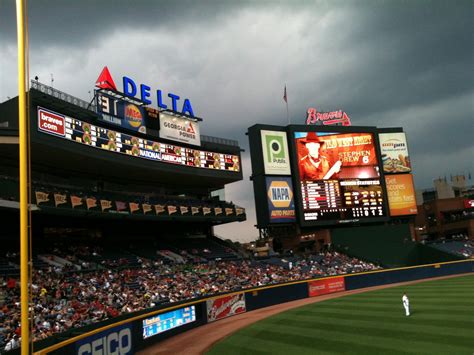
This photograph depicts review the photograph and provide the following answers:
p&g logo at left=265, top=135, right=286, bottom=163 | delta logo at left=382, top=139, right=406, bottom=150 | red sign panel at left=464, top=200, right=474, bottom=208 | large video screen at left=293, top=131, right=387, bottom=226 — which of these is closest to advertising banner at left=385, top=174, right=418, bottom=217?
large video screen at left=293, top=131, right=387, bottom=226

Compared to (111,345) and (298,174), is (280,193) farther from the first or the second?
(111,345)

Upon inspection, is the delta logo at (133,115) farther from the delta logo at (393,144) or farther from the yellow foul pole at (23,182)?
the delta logo at (393,144)

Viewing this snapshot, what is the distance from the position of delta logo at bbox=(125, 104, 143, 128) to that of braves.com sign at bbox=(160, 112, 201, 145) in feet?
7.88

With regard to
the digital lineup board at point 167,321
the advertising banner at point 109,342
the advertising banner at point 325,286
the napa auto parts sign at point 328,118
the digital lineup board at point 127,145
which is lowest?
the advertising banner at point 325,286

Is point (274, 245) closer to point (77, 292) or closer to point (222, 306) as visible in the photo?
point (222, 306)

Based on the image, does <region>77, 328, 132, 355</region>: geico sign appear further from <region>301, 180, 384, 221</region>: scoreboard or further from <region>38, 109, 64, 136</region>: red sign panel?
<region>301, 180, 384, 221</region>: scoreboard

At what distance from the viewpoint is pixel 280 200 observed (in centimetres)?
4697

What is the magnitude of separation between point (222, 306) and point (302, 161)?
24680mm

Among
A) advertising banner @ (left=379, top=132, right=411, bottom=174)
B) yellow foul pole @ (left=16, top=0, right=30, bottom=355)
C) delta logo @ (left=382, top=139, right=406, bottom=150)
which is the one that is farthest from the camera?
delta logo @ (left=382, top=139, right=406, bottom=150)

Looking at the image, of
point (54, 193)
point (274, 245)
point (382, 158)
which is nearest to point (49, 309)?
point (54, 193)

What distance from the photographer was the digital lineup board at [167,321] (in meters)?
19.9

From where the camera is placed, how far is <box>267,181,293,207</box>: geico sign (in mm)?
46594

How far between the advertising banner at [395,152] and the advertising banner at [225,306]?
101ft

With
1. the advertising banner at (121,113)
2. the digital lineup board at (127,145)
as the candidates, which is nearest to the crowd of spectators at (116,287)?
the digital lineup board at (127,145)
